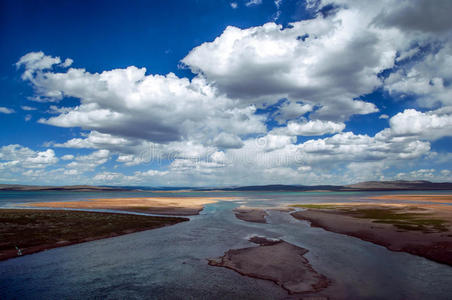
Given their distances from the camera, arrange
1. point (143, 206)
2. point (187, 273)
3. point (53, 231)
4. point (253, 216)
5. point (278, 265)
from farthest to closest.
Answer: point (143, 206) < point (253, 216) < point (53, 231) < point (278, 265) < point (187, 273)

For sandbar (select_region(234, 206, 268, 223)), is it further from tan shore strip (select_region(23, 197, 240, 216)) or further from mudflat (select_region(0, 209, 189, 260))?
mudflat (select_region(0, 209, 189, 260))

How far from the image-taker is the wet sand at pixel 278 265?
20.6 m

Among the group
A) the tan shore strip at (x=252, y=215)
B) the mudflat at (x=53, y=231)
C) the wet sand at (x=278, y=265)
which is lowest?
the tan shore strip at (x=252, y=215)

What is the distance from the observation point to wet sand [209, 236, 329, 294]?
67.5 feet

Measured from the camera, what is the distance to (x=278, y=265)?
25.1 meters

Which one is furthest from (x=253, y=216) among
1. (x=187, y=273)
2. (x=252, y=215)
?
(x=187, y=273)

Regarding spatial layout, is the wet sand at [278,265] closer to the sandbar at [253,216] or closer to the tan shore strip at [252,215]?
the sandbar at [253,216]

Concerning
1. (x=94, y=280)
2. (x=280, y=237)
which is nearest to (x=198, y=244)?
(x=280, y=237)

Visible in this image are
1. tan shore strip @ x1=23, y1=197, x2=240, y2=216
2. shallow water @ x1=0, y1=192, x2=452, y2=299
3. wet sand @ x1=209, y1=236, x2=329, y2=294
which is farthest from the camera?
tan shore strip @ x1=23, y1=197, x2=240, y2=216

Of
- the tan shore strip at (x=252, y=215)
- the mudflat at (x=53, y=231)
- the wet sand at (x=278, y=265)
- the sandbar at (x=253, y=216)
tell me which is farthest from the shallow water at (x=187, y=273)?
the tan shore strip at (x=252, y=215)

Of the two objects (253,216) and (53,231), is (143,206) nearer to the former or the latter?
(253,216)

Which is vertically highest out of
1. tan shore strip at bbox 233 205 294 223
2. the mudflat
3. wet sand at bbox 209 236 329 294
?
the mudflat

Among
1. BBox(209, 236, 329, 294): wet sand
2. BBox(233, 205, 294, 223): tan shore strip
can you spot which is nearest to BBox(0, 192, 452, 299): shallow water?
BBox(209, 236, 329, 294): wet sand

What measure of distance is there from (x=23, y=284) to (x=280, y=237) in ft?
100
